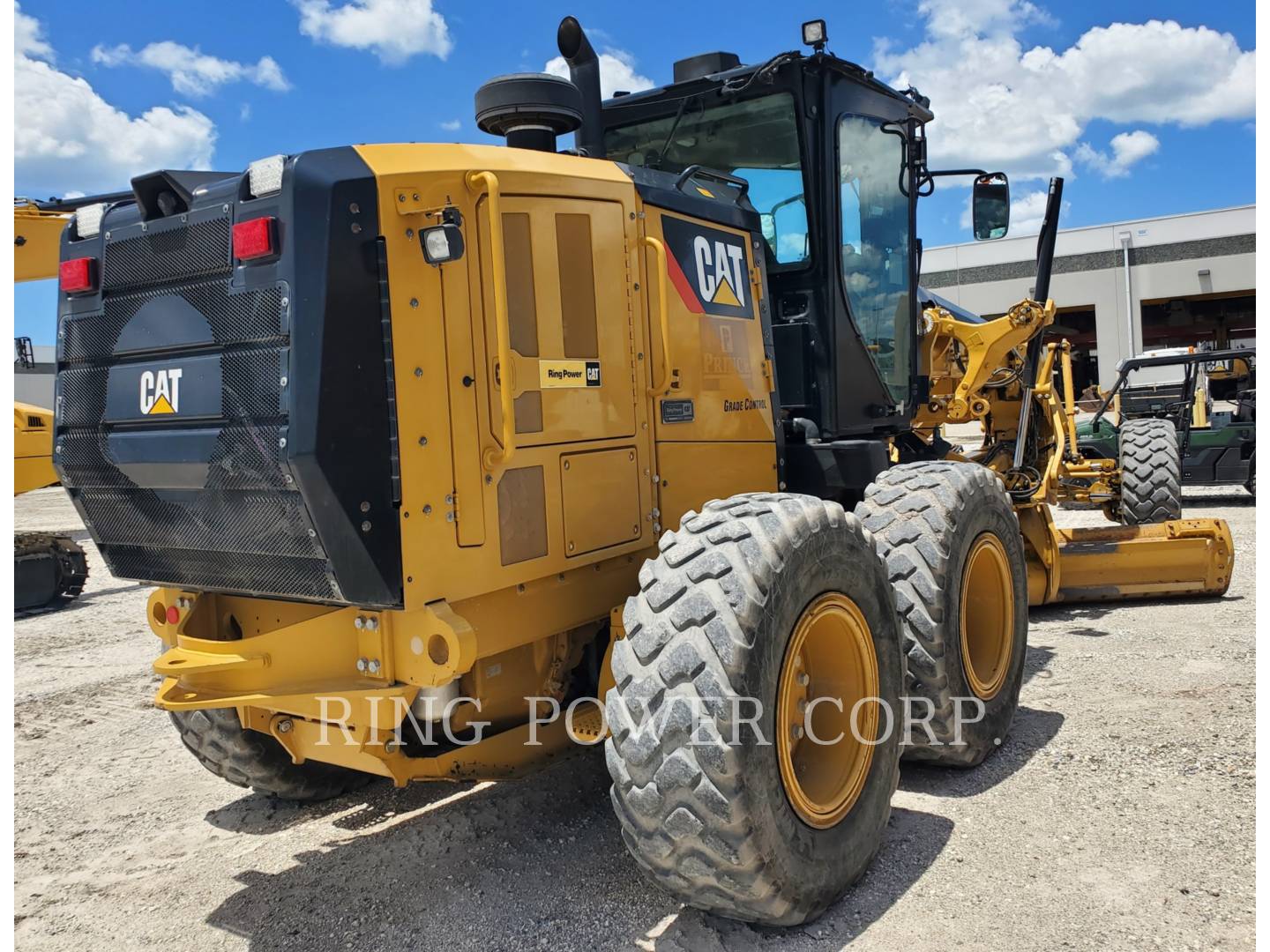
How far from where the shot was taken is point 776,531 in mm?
3225

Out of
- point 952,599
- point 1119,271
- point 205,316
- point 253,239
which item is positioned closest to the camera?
point 253,239

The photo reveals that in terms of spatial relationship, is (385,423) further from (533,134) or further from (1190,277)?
(1190,277)

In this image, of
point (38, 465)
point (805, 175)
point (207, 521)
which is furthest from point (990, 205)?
point (38, 465)

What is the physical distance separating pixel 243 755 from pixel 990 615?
339 cm

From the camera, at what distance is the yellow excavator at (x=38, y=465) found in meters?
9.44

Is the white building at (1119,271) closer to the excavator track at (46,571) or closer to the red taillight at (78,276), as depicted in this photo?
the excavator track at (46,571)

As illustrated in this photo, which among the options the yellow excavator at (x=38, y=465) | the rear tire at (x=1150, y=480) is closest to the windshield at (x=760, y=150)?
the rear tire at (x=1150, y=480)

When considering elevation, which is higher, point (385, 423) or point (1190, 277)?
point (1190, 277)

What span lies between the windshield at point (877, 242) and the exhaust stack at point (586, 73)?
121 centimetres

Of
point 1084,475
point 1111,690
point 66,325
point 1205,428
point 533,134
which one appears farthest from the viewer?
point 1205,428

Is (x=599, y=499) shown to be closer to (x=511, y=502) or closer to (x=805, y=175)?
(x=511, y=502)

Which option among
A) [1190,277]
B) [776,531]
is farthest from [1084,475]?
[1190,277]

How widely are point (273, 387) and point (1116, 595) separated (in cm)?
671

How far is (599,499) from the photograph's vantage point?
11.9 feet
